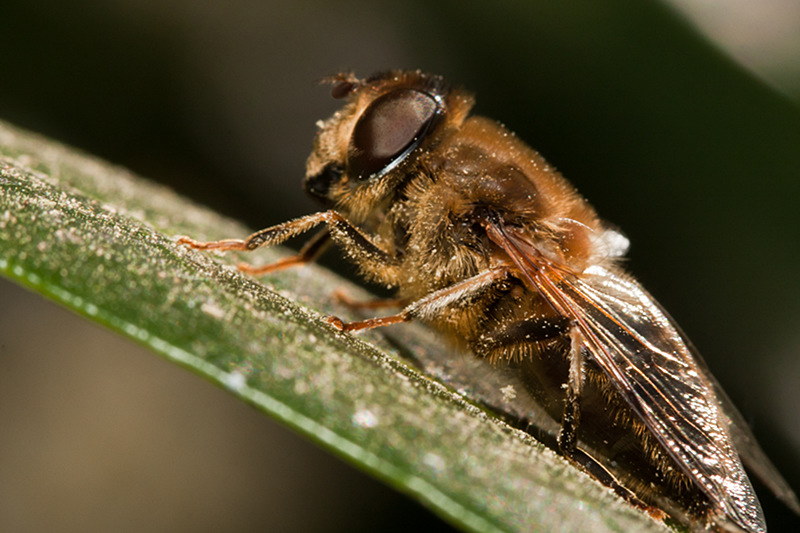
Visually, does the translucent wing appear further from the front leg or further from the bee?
the front leg

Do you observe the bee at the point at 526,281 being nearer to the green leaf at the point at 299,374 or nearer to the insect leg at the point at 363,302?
the insect leg at the point at 363,302

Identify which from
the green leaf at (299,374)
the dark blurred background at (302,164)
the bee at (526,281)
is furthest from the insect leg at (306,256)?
the dark blurred background at (302,164)

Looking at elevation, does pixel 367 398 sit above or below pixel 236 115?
below

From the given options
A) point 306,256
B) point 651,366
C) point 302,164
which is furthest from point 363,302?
point 302,164

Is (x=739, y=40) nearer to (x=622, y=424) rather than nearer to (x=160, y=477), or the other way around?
(x=622, y=424)

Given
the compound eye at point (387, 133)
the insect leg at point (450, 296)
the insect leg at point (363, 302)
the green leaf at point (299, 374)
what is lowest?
the green leaf at point (299, 374)

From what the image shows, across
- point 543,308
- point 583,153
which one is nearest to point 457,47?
point 583,153

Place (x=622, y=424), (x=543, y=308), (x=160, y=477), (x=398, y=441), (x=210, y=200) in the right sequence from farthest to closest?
(x=210, y=200) < (x=160, y=477) < (x=543, y=308) < (x=622, y=424) < (x=398, y=441)
